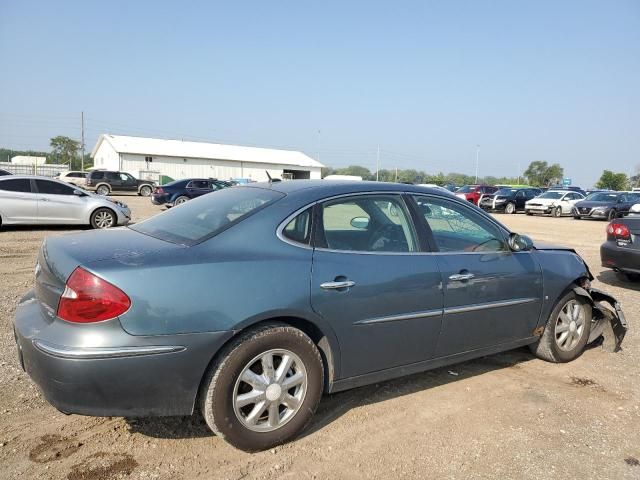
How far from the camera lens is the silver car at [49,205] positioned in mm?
11773

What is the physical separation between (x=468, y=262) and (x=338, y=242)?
3.62 ft

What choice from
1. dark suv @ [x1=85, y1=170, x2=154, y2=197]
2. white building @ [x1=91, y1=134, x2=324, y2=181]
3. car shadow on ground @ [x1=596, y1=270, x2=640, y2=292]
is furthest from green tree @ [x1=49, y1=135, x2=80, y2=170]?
car shadow on ground @ [x1=596, y1=270, x2=640, y2=292]

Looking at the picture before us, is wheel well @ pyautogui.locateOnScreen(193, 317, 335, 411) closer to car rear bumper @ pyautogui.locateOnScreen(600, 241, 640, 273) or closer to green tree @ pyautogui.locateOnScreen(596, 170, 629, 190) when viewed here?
car rear bumper @ pyautogui.locateOnScreen(600, 241, 640, 273)

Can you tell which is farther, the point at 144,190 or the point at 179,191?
the point at 144,190

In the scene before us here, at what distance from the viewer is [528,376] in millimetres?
4184

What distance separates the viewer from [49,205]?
12.1 m

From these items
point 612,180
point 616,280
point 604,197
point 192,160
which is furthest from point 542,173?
point 616,280

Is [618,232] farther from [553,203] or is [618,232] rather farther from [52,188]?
[553,203]

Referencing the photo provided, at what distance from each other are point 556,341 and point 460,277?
153 cm

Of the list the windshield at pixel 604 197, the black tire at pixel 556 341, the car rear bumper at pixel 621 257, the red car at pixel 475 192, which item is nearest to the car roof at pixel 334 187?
the black tire at pixel 556 341

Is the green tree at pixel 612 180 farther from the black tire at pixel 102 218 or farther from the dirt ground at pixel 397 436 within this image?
the dirt ground at pixel 397 436

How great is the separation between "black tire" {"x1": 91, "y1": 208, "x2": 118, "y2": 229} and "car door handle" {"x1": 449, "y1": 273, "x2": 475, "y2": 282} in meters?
11.1

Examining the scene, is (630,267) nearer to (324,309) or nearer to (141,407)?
(324,309)

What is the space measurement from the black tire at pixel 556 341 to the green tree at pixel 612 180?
3435 inches
